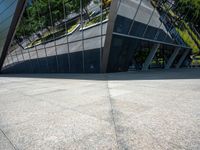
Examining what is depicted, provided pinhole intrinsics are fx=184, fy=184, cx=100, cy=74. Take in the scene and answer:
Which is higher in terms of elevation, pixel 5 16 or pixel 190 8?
pixel 190 8

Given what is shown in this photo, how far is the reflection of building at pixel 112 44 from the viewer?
54.7ft

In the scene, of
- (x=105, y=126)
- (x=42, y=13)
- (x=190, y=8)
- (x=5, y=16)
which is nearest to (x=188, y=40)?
(x=190, y=8)

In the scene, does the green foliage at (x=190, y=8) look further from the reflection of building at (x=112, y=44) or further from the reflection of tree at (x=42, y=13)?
the reflection of tree at (x=42, y=13)

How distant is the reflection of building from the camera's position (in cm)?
1669

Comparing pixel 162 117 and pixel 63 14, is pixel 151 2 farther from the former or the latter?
pixel 162 117

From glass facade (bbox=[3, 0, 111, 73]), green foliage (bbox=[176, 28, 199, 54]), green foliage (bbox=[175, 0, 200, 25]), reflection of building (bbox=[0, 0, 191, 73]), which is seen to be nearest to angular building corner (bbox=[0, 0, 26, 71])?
reflection of building (bbox=[0, 0, 191, 73])

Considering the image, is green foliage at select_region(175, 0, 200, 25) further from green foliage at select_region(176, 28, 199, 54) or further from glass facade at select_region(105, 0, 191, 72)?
green foliage at select_region(176, 28, 199, 54)

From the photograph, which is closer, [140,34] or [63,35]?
[140,34]

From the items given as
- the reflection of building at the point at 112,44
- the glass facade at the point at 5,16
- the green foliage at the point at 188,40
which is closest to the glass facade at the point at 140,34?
the reflection of building at the point at 112,44

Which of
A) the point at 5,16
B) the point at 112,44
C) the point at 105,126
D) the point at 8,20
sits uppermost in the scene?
the point at 5,16

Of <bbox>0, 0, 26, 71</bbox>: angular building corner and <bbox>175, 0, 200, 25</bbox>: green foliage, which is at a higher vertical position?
<bbox>175, 0, 200, 25</bbox>: green foliage

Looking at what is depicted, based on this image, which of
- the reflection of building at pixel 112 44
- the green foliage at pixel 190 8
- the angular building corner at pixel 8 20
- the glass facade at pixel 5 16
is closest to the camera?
the reflection of building at pixel 112 44

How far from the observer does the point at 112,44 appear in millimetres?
16672

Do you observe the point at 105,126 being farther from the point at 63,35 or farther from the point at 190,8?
the point at 190,8
